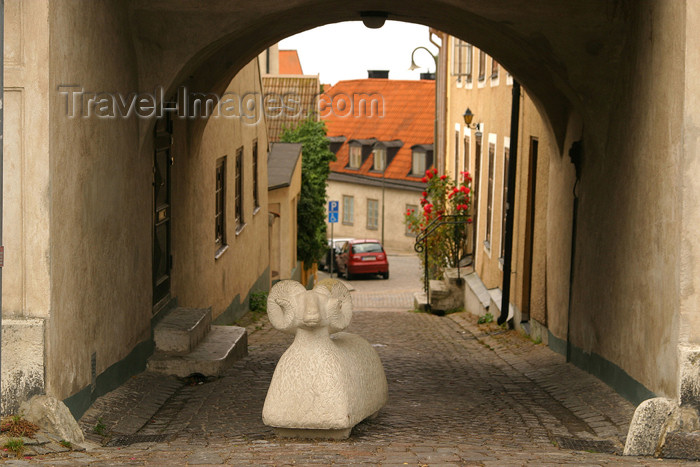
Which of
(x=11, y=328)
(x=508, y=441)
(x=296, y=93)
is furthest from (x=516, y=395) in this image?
(x=296, y=93)

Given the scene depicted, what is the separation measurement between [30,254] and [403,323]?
10450 millimetres

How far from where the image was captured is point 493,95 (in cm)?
1666

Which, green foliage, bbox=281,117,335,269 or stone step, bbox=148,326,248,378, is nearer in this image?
stone step, bbox=148,326,248,378

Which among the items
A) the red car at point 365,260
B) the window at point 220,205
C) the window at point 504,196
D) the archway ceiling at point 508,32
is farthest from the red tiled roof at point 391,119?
the archway ceiling at point 508,32

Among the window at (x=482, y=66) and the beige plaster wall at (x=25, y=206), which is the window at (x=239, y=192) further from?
the beige plaster wall at (x=25, y=206)

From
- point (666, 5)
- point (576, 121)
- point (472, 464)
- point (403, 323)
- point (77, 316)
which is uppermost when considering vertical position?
point (666, 5)

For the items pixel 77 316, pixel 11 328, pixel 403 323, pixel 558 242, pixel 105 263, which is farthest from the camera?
pixel 403 323

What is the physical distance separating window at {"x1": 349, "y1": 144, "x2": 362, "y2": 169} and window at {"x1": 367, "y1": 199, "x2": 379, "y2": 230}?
209 centimetres

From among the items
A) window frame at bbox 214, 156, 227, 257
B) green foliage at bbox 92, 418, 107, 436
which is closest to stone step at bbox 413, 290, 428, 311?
window frame at bbox 214, 156, 227, 257

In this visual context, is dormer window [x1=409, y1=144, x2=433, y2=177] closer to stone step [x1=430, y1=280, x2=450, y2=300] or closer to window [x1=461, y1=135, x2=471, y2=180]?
window [x1=461, y1=135, x2=471, y2=180]

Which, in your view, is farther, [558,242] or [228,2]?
Answer: [558,242]

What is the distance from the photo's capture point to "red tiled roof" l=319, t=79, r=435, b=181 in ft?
145

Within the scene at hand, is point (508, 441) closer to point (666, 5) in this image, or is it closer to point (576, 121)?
point (666, 5)

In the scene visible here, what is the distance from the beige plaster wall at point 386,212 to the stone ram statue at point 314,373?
35.9m
